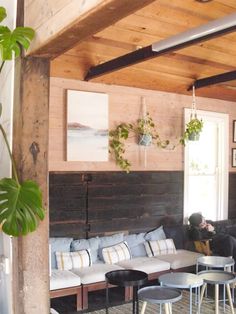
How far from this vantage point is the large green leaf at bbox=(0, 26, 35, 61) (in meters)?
2.31

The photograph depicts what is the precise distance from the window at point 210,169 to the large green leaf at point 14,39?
3.67 meters

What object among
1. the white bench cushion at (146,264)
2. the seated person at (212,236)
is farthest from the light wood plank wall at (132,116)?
the white bench cushion at (146,264)

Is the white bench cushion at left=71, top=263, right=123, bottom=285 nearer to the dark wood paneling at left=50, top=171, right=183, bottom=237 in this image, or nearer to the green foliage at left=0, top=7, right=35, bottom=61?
the dark wood paneling at left=50, top=171, right=183, bottom=237

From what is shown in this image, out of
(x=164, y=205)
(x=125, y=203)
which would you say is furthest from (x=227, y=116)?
(x=125, y=203)

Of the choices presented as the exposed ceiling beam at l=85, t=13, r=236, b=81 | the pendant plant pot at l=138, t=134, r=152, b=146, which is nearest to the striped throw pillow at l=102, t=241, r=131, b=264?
the pendant plant pot at l=138, t=134, r=152, b=146

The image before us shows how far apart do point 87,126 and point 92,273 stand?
5.63 feet

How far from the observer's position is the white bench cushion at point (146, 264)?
A: 14.1 feet

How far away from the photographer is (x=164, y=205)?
17.4 ft

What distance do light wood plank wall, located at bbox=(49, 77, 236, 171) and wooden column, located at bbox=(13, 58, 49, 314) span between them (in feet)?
6.06

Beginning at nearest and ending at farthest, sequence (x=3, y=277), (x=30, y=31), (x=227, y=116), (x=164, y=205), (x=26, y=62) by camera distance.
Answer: (x=30, y=31), (x=26, y=62), (x=3, y=277), (x=164, y=205), (x=227, y=116)

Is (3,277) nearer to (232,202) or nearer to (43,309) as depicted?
(43,309)

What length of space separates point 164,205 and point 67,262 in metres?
1.75

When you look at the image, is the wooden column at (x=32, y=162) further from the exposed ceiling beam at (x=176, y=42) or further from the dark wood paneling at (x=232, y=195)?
the dark wood paneling at (x=232, y=195)

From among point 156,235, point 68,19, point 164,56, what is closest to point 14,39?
point 68,19
